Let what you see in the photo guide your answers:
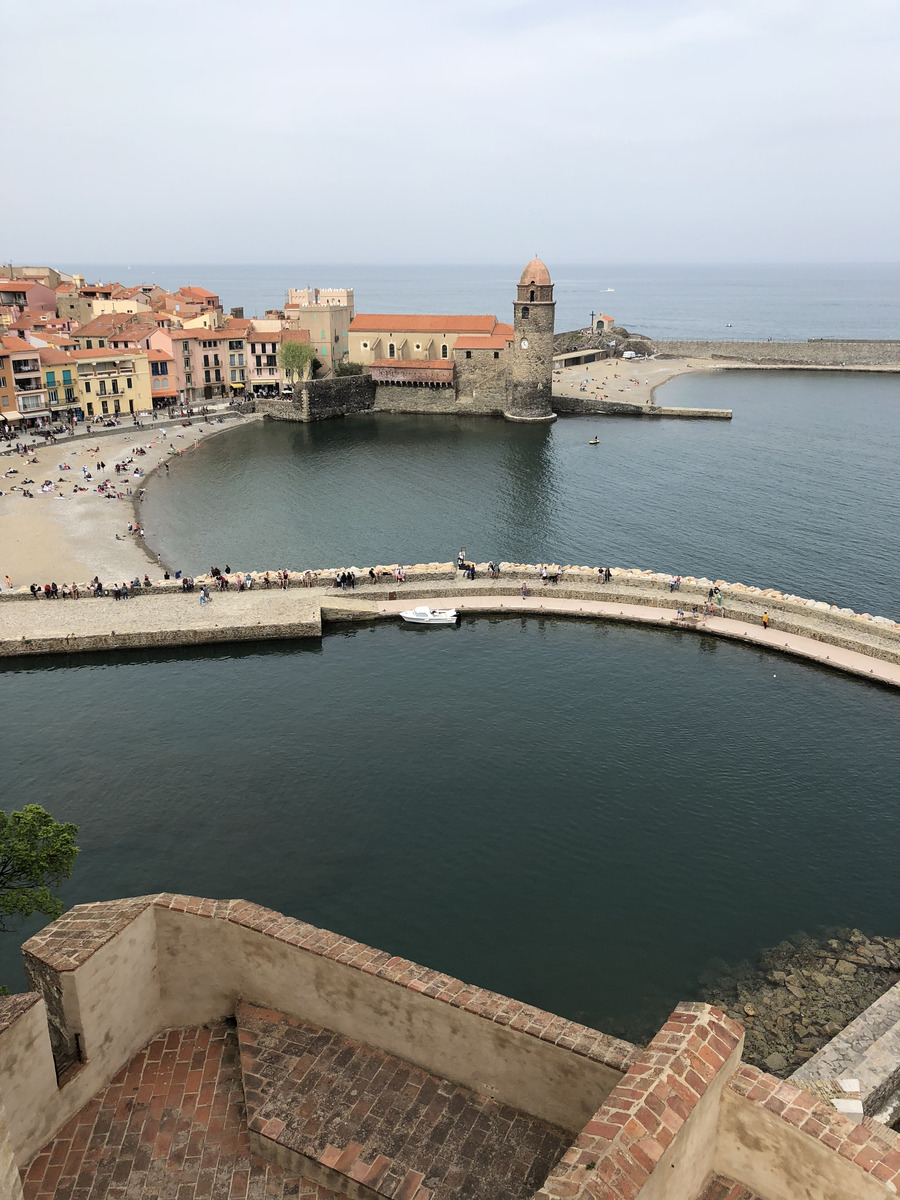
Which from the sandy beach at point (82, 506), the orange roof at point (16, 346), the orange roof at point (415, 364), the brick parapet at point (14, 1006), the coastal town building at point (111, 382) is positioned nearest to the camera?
the brick parapet at point (14, 1006)

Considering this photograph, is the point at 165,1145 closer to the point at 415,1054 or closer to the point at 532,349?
the point at 415,1054

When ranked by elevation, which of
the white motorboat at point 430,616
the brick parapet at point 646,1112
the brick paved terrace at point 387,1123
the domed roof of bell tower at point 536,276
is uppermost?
the domed roof of bell tower at point 536,276

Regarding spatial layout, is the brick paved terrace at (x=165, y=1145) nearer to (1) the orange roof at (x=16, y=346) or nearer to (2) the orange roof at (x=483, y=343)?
(1) the orange roof at (x=16, y=346)

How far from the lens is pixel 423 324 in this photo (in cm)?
8775

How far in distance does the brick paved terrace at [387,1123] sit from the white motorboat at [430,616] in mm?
25423

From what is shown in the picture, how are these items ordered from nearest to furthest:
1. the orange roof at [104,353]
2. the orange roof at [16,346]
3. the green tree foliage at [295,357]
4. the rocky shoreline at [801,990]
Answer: the rocky shoreline at [801,990] < the orange roof at [16,346] < the orange roof at [104,353] < the green tree foliage at [295,357]

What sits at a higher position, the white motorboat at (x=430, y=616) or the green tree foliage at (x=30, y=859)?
the green tree foliage at (x=30, y=859)

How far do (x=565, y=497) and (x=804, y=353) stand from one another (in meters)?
75.7

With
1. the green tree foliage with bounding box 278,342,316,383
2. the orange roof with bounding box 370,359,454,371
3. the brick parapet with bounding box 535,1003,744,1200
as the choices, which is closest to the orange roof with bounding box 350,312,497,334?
the orange roof with bounding box 370,359,454,371

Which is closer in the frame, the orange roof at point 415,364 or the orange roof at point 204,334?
the orange roof at point 204,334

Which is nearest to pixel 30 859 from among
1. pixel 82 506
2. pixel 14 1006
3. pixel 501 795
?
pixel 14 1006

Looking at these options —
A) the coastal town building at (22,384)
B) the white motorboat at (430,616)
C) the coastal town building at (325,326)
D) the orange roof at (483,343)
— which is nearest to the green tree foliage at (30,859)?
→ the white motorboat at (430,616)

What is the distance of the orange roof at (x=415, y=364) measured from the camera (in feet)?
275

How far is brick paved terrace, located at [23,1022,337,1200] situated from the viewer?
26.6ft
